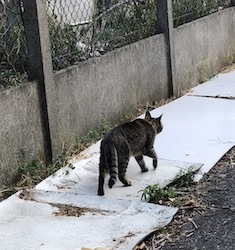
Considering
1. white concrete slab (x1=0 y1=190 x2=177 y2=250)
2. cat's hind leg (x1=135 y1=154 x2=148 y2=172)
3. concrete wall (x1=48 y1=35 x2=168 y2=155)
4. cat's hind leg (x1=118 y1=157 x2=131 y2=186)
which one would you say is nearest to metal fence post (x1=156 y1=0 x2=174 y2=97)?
concrete wall (x1=48 y1=35 x2=168 y2=155)

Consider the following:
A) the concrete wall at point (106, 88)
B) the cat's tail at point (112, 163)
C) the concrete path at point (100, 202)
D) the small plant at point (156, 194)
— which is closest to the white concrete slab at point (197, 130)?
the concrete path at point (100, 202)

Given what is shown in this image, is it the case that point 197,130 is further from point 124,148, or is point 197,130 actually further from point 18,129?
point 18,129

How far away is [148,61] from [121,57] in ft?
2.01

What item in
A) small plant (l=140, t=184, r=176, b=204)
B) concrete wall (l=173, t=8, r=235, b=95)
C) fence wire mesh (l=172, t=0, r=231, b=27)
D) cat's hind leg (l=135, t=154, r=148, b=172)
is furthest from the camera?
fence wire mesh (l=172, t=0, r=231, b=27)

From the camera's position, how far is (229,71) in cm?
888

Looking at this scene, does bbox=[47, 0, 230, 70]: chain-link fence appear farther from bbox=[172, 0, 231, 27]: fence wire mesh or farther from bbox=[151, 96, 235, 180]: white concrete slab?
bbox=[151, 96, 235, 180]: white concrete slab

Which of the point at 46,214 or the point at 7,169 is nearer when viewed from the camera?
the point at 46,214

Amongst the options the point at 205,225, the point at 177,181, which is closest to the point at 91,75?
the point at 177,181

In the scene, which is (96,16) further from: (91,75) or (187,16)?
(187,16)

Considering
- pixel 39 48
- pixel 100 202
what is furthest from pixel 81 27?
pixel 100 202

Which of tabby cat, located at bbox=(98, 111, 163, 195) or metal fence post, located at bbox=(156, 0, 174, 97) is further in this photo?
metal fence post, located at bbox=(156, 0, 174, 97)

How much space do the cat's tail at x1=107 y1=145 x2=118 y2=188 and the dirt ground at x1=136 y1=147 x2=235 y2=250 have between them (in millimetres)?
525

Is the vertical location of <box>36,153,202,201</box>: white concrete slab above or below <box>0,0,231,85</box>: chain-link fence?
below

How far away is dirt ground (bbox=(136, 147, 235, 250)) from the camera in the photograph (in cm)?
408
